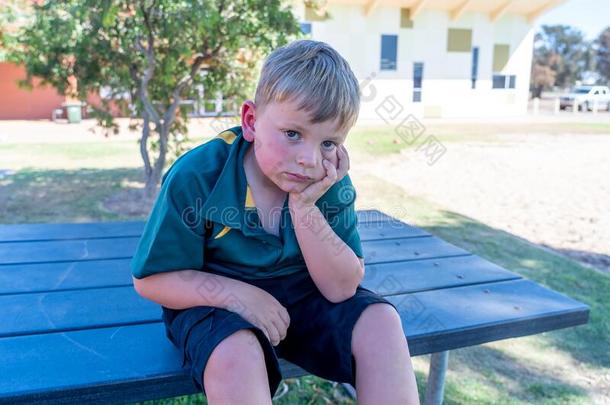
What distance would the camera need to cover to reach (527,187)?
670 centimetres

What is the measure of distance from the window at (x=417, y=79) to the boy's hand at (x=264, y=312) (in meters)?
19.2

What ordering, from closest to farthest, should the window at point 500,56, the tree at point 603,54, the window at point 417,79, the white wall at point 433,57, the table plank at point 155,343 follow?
the table plank at point 155,343, the white wall at point 433,57, the window at point 417,79, the window at point 500,56, the tree at point 603,54

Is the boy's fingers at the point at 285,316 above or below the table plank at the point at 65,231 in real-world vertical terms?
above

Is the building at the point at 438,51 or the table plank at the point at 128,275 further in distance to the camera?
the building at the point at 438,51

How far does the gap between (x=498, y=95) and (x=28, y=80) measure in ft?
64.2

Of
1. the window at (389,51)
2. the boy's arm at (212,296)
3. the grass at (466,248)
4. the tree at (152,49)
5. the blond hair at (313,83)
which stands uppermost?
the window at (389,51)

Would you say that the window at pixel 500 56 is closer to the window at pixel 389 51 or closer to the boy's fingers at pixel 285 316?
the window at pixel 389 51

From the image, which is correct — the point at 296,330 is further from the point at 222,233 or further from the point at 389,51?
the point at 389,51

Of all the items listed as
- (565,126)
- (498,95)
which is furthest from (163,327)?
(498,95)

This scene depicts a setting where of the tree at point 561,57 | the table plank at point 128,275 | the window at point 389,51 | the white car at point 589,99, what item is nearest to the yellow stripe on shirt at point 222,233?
the table plank at point 128,275

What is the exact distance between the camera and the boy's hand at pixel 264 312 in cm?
124

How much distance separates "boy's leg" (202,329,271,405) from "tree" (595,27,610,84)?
4249 cm

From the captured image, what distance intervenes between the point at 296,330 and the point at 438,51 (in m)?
19.9

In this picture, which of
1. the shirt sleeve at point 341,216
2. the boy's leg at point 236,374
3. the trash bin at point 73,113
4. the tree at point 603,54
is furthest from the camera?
the tree at point 603,54
